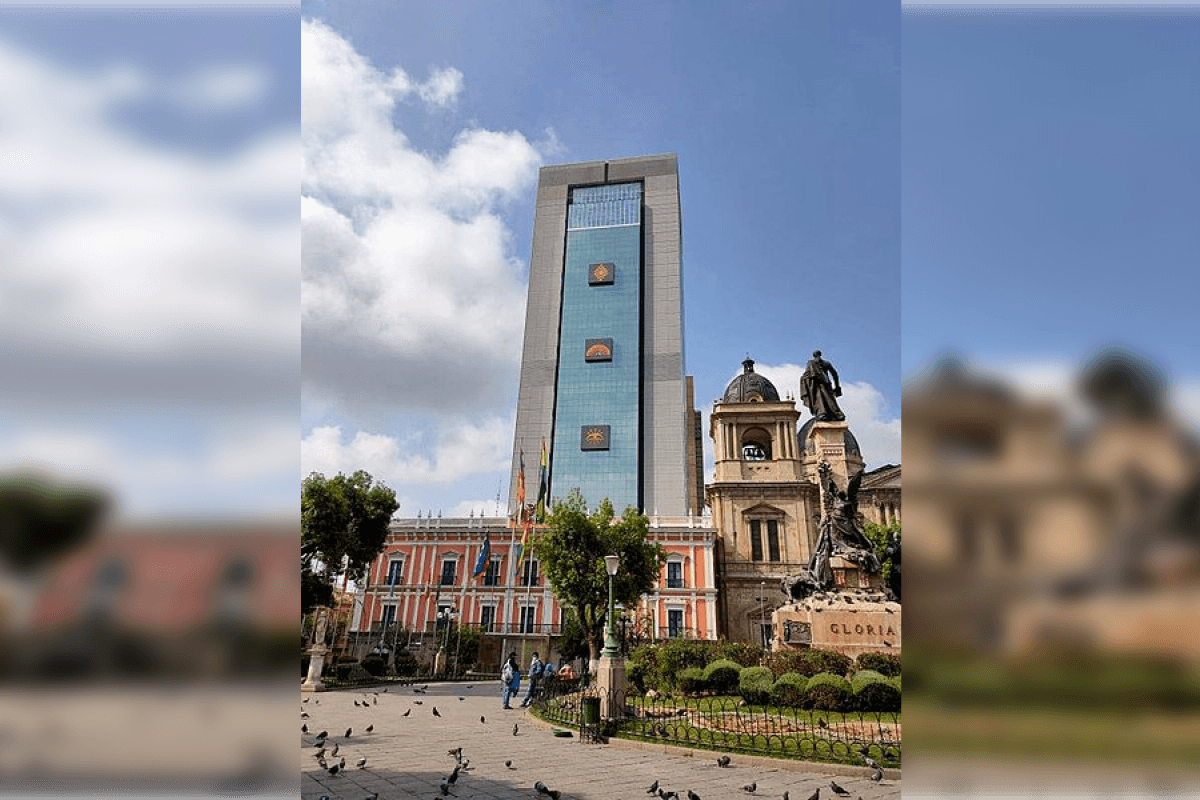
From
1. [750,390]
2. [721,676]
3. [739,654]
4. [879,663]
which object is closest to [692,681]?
[721,676]

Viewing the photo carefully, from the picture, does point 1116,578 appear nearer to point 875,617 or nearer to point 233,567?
point 233,567

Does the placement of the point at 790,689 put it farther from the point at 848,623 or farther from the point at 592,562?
the point at 592,562

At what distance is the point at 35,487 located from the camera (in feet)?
6.49

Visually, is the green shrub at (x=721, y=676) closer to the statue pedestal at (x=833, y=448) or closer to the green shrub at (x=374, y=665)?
the statue pedestal at (x=833, y=448)

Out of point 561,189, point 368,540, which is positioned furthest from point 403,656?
point 561,189

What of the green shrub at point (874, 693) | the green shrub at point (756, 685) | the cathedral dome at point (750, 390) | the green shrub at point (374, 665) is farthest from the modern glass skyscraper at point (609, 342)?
the green shrub at point (874, 693)

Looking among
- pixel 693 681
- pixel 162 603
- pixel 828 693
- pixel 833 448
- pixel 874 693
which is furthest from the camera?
pixel 833 448

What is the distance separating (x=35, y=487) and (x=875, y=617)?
19.3 meters

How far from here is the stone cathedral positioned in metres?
51.3

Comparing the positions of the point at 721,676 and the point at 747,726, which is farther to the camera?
the point at 721,676

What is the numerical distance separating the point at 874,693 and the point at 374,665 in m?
26.6

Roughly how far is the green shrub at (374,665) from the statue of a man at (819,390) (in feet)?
84.0

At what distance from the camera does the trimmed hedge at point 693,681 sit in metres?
19.2

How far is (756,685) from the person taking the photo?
16.1 meters
